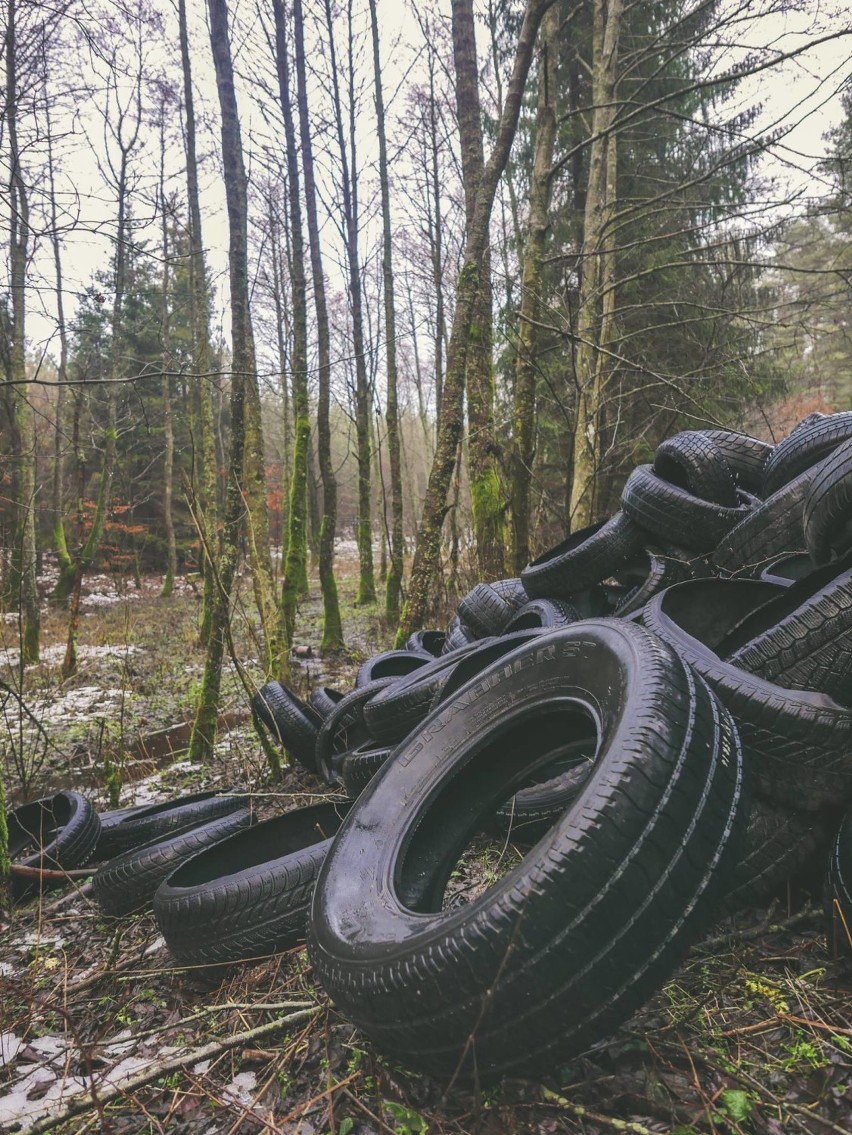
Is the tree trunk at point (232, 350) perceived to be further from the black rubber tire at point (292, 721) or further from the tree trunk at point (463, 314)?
the tree trunk at point (463, 314)

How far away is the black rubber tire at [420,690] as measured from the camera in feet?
12.0

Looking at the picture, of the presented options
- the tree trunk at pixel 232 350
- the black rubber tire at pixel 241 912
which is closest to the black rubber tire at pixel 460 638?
the tree trunk at pixel 232 350

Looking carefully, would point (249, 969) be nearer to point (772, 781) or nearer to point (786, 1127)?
point (786, 1127)

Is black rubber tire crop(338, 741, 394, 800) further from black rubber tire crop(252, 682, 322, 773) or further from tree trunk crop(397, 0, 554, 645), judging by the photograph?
tree trunk crop(397, 0, 554, 645)

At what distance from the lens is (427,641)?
686 centimetres

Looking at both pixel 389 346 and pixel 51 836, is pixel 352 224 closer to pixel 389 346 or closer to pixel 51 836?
pixel 389 346

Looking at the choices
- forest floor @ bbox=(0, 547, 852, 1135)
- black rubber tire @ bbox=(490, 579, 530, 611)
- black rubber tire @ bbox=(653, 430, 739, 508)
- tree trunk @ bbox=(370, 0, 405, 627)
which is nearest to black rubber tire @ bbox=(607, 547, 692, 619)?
black rubber tire @ bbox=(653, 430, 739, 508)

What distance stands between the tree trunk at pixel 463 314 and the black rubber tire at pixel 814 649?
15.2 feet

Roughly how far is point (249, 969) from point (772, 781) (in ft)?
7.77

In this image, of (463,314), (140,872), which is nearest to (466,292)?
(463,314)

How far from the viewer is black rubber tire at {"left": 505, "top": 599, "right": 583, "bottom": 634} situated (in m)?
4.59

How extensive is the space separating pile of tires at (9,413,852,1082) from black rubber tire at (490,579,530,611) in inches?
17.1

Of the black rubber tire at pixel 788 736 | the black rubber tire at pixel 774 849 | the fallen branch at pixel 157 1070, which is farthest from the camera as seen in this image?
the black rubber tire at pixel 774 849

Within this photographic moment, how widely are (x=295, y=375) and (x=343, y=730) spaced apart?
6.72 metres
